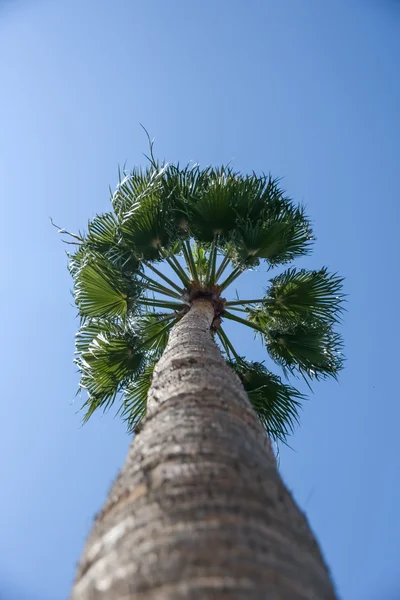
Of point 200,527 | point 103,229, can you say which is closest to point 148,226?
point 103,229

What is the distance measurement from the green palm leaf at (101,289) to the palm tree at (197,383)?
18mm

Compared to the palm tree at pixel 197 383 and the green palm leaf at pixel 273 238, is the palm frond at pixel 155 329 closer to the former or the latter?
the palm tree at pixel 197 383

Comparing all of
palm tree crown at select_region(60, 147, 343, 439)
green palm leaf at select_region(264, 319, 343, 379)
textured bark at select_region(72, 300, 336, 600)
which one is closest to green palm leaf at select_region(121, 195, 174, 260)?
palm tree crown at select_region(60, 147, 343, 439)

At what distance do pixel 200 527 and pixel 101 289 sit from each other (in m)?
5.51

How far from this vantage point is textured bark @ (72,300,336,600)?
3.91 ft

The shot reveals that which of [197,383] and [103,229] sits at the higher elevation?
[103,229]

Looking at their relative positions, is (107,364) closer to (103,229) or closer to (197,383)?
(103,229)

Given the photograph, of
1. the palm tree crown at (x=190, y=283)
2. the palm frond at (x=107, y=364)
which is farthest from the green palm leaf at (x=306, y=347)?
the palm frond at (x=107, y=364)

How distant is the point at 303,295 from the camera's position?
22.9ft

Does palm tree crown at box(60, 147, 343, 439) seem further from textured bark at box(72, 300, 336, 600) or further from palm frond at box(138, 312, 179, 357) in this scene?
textured bark at box(72, 300, 336, 600)

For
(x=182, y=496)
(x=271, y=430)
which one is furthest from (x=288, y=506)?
(x=271, y=430)

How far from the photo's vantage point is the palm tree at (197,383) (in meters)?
1.28

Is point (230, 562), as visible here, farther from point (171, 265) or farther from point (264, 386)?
point (171, 265)

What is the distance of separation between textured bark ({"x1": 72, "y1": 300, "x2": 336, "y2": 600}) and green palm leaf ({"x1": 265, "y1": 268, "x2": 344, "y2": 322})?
4879 mm
